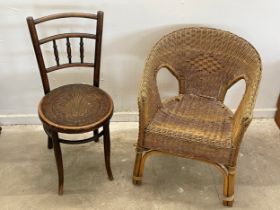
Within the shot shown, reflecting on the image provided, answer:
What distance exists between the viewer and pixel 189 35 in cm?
188

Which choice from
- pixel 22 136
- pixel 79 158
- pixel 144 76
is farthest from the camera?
pixel 22 136

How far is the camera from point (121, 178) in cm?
196

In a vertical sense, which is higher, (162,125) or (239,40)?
(239,40)

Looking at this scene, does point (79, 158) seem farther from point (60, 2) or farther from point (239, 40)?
point (239, 40)

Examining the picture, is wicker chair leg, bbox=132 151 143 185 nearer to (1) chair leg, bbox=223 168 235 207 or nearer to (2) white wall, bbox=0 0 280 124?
(1) chair leg, bbox=223 168 235 207

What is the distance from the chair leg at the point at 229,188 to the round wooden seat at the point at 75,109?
68 centimetres

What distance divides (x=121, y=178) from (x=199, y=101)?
631 millimetres

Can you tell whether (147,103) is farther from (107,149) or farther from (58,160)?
(58,160)

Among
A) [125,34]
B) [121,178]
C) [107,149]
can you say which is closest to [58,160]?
[107,149]

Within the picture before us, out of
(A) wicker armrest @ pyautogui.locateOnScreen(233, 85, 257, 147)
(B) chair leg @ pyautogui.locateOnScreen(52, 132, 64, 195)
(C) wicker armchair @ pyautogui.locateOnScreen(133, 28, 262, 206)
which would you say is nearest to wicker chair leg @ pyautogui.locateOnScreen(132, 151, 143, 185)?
(C) wicker armchair @ pyautogui.locateOnScreen(133, 28, 262, 206)

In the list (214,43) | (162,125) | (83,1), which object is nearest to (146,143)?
(162,125)

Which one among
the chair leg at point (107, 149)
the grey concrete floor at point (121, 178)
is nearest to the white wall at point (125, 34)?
the grey concrete floor at point (121, 178)

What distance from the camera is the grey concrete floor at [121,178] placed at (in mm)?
1819

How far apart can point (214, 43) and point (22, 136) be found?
4.38 feet
